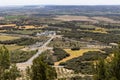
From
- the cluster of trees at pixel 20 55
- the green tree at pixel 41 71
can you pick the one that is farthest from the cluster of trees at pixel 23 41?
the green tree at pixel 41 71

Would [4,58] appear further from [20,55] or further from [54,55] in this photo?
[54,55]

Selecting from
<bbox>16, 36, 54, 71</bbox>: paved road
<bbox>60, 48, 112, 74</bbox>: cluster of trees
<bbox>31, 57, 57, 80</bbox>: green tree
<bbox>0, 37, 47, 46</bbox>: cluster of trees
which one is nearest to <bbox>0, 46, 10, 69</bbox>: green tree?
<bbox>31, 57, 57, 80</bbox>: green tree

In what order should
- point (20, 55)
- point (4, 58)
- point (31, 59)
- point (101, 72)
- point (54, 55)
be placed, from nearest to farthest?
point (101, 72) < point (4, 58) < point (31, 59) < point (20, 55) < point (54, 55)

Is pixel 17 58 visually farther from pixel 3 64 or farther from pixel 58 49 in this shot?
pixel 3 64

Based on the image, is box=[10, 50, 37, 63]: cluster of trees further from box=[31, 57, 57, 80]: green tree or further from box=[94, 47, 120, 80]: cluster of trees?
box=[94, 47, 120, 80]: cluster of trees

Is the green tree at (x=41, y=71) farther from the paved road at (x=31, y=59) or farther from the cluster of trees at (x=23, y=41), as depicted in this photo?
the cluster of trees at (x=23, y=41)

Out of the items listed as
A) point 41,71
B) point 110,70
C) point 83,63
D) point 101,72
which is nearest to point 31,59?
point 83,63

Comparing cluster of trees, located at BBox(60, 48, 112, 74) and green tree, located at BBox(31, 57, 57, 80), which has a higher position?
green tree, located at BBox(31, 57, 57, 80)

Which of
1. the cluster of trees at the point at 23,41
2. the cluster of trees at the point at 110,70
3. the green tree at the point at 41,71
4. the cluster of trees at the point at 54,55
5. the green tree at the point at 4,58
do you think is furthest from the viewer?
the cluster of trees at the point at 23,41

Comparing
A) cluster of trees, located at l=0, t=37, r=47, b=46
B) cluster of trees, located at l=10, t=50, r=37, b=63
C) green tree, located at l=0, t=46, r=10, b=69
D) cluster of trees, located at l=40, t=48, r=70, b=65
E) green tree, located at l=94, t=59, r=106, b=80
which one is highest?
green tree, located at l=94, t=59, r=106, b=80
